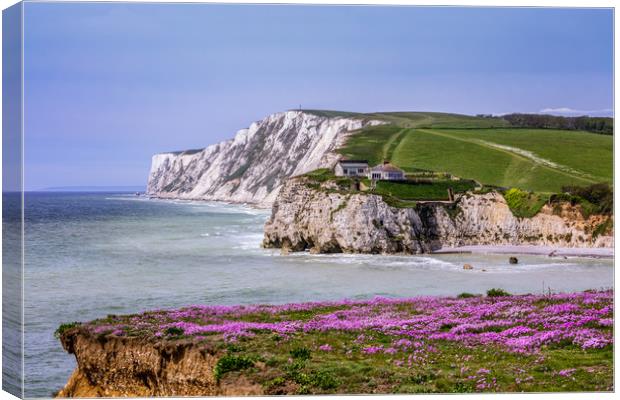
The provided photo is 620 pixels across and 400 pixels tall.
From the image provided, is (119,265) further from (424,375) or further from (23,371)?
(424,375)

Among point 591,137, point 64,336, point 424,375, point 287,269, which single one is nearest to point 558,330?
point 424,375

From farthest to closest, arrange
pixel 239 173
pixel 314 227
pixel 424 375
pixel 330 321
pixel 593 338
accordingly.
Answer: pixel 239 173, pixel 314 227, pixel 330 321, pixel 593 338, pixel 424 375

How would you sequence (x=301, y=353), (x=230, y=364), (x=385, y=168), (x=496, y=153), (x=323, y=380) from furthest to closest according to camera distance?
(x=385, y=168), (x=496, y=153), (x=301, y=353), (x=230, y=364), (x=323, y=380)

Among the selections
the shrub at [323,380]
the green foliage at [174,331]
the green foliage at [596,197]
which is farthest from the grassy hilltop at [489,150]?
the green foliage at [174,331]

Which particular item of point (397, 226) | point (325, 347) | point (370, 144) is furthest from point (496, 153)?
point (325, 347)

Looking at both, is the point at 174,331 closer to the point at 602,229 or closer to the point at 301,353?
the point at 301,353

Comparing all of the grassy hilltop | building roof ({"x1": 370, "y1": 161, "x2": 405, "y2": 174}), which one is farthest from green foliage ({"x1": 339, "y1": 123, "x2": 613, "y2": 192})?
building roof ({"x1": 370, "y1": 161, "x2": 405, "y2": 174})
